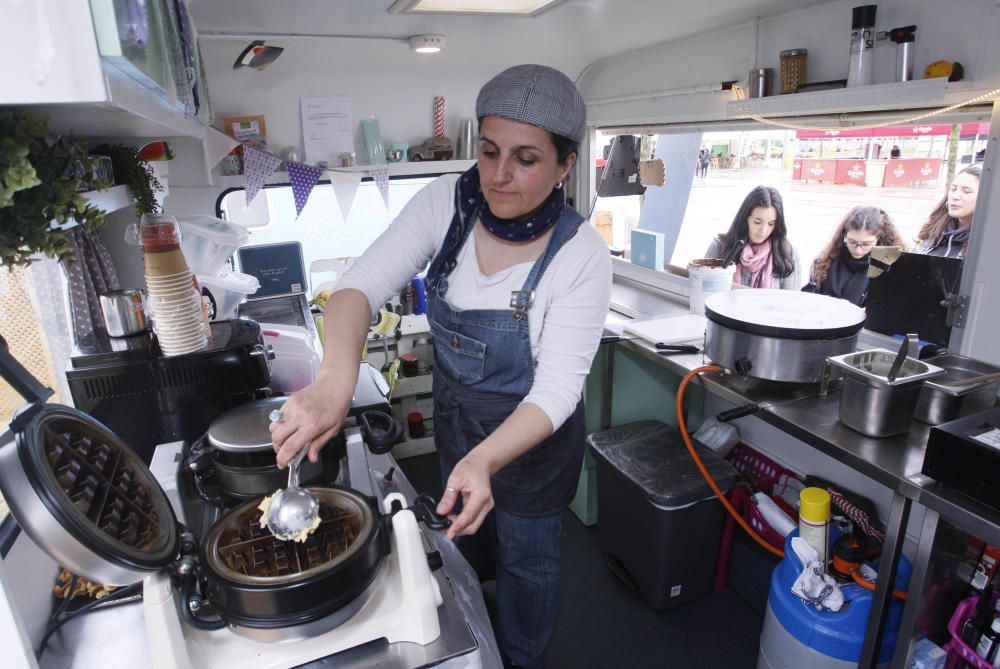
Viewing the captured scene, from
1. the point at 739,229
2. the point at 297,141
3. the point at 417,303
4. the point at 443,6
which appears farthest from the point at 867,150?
the point at 297,141

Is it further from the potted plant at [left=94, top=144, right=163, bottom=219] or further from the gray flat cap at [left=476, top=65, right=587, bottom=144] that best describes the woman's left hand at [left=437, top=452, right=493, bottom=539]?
the potted plant at [left=94, top=144, right=163, bottom=219]

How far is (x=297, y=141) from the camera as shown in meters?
3.08

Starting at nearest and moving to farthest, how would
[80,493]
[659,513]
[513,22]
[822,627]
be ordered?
1. [80,493]
2. [822,627]
3. [659,513]
4. [513,22]

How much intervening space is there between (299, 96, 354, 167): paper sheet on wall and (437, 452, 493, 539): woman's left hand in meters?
2.52

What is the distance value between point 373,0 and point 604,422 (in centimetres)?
195

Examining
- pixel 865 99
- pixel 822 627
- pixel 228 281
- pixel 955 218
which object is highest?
pixel 865 99

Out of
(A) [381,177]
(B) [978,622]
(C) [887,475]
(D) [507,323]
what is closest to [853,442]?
(C) [887,475]

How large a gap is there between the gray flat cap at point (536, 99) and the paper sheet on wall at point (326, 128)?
2.10m

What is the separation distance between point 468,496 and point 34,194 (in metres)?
0.80

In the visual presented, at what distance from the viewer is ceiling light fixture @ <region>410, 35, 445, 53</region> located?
9.00ft

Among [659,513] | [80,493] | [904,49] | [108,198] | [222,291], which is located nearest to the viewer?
[80,493]

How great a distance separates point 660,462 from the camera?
230 centimetres

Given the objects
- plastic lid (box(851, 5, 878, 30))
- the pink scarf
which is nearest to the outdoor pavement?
the pink scarf

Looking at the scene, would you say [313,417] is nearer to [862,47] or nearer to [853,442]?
[853,442]
